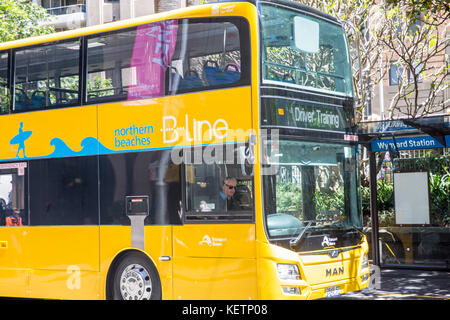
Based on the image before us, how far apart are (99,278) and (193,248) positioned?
5.91 ft

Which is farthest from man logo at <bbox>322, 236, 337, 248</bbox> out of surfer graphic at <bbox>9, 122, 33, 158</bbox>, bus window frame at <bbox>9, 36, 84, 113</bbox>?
surfer graphic at <bbox>9, 122, 33, 158</bbox>

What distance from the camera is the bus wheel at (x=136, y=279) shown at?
1003 centimetres

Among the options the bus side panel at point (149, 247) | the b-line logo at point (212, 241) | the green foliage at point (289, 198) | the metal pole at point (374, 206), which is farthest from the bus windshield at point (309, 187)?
the metal pole at point (374, 206)

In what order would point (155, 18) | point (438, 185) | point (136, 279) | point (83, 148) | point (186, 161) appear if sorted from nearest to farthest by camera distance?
point (186, 161) < point (136, 279) < point (155, 18) < point (83, 148) < point (438, 185)

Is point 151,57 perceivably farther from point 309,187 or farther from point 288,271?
point 288,271

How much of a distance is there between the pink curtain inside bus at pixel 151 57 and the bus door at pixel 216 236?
4.57ft

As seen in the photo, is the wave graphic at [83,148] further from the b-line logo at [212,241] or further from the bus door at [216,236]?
the b-line logo at [212,241]

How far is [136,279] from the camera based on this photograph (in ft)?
33.3

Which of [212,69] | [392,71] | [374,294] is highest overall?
[392,71]


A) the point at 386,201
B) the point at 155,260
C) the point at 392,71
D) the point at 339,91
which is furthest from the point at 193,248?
the point at 392,71

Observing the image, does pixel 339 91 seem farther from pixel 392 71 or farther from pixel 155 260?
pixel 392 71

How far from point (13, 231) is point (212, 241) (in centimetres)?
402

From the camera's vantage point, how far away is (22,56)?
11766mm

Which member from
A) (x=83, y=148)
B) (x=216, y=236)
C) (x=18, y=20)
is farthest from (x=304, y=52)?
(x=18, y=20)
